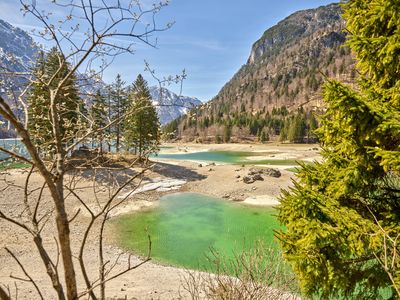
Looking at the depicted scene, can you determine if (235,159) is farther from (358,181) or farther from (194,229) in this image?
(358,181)

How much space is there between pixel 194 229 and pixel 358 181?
1385 cm

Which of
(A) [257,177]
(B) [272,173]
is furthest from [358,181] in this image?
(B) [272,173]

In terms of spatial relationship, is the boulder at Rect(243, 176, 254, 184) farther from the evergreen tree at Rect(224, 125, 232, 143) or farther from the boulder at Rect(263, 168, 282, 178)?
the evergreen tree at Rect(224, 125, 232, 143)

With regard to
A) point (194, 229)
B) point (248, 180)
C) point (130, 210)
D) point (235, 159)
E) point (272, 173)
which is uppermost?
point (272, 173)

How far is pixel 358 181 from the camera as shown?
17.2ft

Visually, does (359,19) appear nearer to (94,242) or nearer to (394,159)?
(394,159)

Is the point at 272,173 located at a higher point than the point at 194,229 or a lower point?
higher

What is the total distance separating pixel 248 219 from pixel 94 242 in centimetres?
1014

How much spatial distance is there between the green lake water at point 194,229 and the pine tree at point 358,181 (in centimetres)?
693

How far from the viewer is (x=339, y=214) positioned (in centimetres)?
506

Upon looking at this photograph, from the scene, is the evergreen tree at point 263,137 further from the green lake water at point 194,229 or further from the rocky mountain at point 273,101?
the green lake water at point 194,229

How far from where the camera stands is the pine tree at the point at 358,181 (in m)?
4.71

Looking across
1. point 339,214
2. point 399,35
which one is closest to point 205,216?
point 339,214

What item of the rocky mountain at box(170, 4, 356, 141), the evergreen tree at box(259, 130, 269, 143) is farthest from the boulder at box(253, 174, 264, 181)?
the evergreen tree at box(259, 130, 269, 143)
